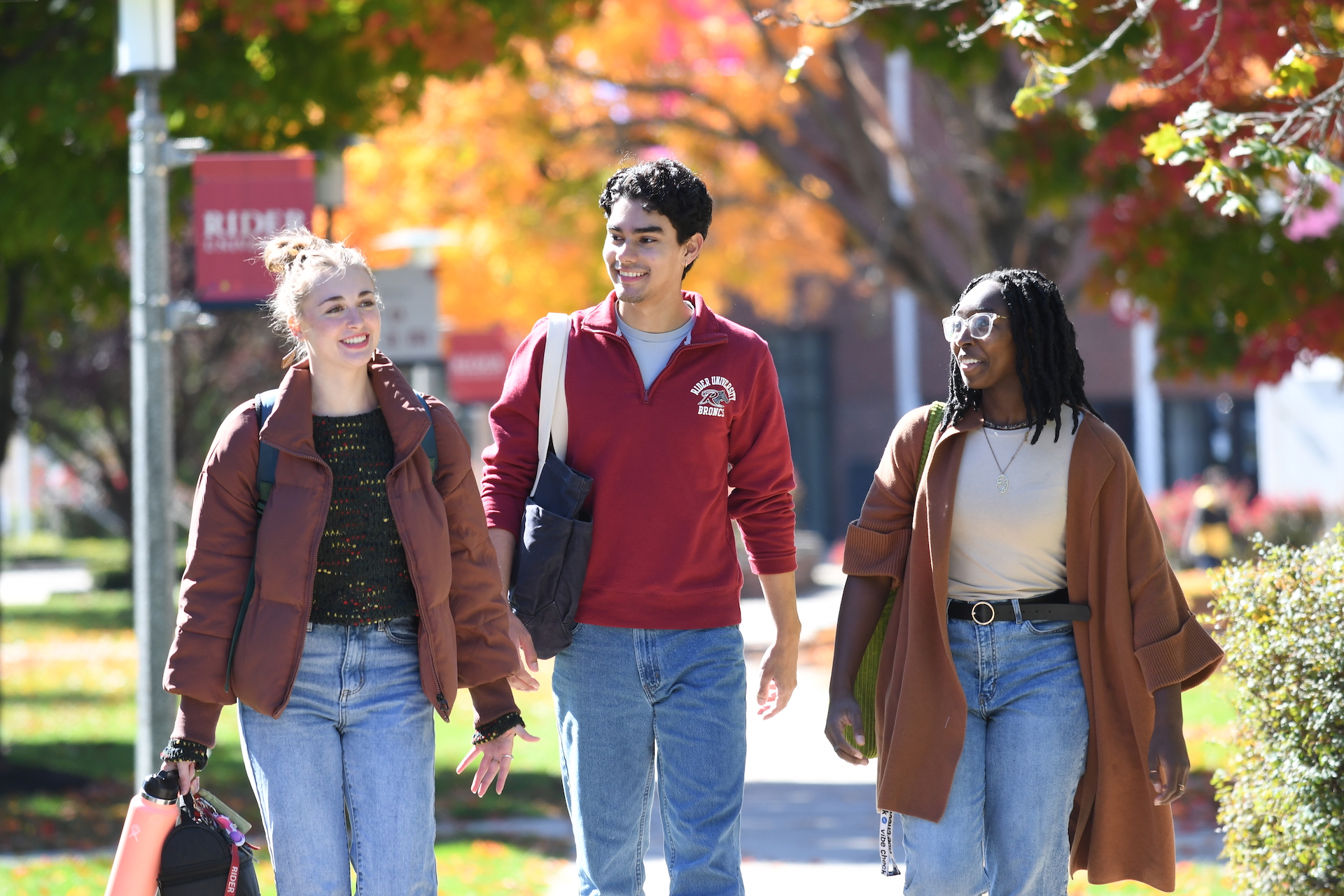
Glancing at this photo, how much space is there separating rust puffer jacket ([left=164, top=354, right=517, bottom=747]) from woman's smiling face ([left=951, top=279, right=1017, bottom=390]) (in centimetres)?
126

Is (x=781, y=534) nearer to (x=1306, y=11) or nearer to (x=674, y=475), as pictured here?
(x=674, y=475)

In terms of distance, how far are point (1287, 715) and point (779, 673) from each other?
1549 mm

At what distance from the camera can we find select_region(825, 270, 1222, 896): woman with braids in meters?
3.81

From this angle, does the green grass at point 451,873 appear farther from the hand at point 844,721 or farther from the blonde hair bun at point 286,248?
the blonde hair bun at point 286,248

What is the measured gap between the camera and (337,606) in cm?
370

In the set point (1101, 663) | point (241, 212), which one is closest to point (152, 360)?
point (241, 212)

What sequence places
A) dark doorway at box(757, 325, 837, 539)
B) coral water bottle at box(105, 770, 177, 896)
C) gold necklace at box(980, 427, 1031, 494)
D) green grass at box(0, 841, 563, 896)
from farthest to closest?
1. dark doorway at box(757, 325, 837, 539)
2. green grass at box(0, 841, 563, 896)
3. gold necklace at box(980, 427, 1031, 494)
4. coral water bottle at box(105, 770, 177, 896)

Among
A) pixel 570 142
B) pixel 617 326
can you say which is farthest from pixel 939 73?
pixel 570 142

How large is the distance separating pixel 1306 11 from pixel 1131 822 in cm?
372

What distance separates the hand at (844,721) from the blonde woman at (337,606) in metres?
0.84

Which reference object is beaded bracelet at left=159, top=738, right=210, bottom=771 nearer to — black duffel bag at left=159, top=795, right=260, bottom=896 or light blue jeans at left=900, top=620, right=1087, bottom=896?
black duffel bag at left=159, top=795, right=260, bottom=896

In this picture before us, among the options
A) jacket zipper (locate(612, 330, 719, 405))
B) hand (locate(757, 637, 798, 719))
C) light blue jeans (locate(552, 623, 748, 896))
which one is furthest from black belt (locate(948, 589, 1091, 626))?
jacket zipper (locate(612, 330, 719, 405))

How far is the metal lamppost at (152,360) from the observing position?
623 centimetres

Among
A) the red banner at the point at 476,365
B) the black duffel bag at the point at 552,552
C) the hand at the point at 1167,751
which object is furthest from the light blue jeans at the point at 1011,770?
the red banner at the point at 476,365
